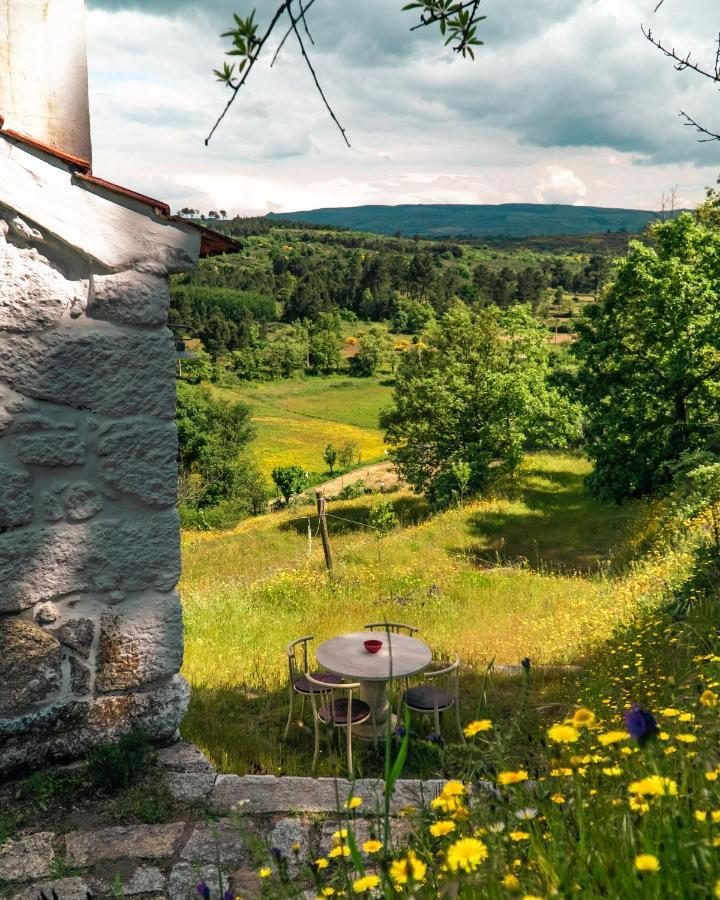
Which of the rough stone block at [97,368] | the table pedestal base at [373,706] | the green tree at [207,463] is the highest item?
the rough stone block at [97,368]

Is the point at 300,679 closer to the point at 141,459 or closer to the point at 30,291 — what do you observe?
the point at 141,459

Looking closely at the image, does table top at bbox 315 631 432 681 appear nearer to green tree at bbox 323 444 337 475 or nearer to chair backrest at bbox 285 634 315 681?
chair backrest at bbox 285 634 315 681

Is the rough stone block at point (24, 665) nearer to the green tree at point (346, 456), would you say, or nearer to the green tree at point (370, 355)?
the green tree at point (346, 456)

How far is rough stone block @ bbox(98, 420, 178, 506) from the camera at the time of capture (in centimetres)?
318

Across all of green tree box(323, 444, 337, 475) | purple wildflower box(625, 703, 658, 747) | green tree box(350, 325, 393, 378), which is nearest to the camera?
purple wildflower box(625, 703, 658, 747)

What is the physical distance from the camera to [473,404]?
25.7m

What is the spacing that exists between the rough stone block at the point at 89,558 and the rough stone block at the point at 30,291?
927 mm

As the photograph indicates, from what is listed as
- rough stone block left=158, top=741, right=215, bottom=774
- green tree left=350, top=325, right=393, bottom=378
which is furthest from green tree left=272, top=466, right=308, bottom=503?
rough stone block left=158, top=741, right=215, bottom=774

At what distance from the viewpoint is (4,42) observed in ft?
10.1

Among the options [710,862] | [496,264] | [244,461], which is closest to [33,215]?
[710,862]

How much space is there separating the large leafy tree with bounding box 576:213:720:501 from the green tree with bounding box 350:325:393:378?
229 ft

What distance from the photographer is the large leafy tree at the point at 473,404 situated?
80.6ft

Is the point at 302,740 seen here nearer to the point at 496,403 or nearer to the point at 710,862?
the point at 710,862

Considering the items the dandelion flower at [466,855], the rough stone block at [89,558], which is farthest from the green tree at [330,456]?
the dandelion flower at [466,855]
